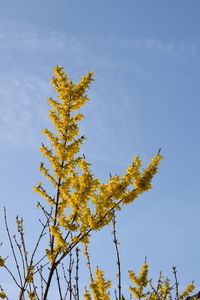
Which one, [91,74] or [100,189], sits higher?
[91,74]

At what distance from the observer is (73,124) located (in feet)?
20.9

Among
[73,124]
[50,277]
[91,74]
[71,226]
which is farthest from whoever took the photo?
[91,74]

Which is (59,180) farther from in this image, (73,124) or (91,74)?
(91,74)

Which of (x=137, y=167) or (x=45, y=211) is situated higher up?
(x=137, y=167)

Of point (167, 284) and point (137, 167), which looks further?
point (167, 284)

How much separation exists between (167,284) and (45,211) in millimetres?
5496

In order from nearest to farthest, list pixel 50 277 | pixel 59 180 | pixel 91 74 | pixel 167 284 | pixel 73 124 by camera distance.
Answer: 1. pixel 50 277
2. pixel 59 180
3. pixel 73 124
4. pixel 91 74
5. pixel 167 284

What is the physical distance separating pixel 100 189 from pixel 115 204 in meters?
0.35

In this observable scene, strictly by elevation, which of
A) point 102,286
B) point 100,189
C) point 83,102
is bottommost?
point 102,286

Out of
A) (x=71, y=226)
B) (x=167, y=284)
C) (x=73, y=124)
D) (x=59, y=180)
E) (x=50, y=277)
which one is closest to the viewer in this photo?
(x=50, y=277)

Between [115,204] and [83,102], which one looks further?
[83,102]

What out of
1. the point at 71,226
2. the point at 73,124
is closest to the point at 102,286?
the point at 71,226

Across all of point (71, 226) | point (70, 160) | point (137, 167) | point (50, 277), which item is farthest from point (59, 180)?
point (50, 277)

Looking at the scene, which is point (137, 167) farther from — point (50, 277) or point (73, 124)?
point (50, 277)
